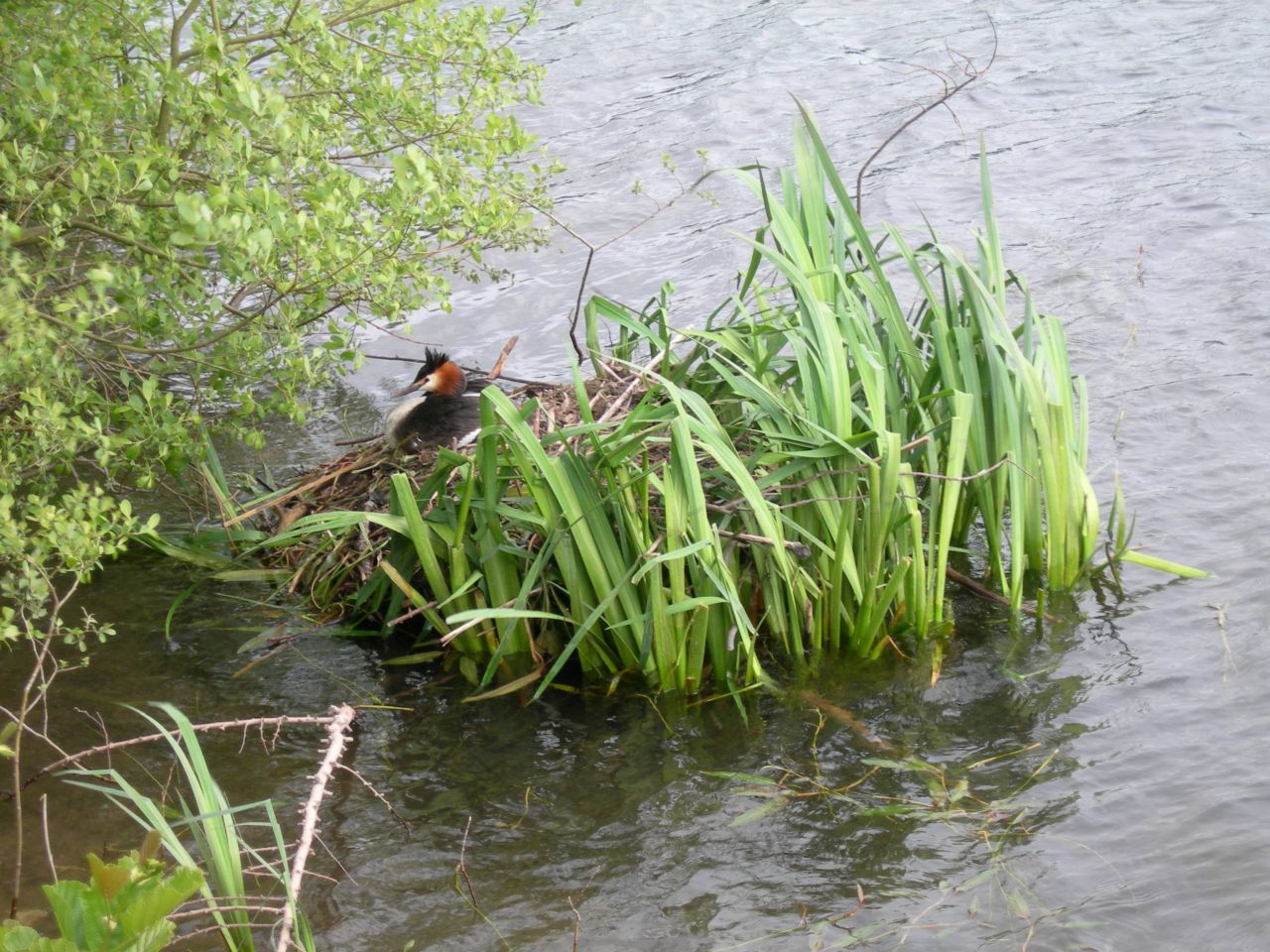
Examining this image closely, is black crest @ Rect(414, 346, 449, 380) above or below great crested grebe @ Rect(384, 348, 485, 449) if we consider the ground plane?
above

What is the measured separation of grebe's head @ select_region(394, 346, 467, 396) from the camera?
568cm

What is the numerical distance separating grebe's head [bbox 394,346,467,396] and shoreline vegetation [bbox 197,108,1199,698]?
75 cm

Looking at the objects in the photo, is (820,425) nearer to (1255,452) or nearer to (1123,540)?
(1123,540)

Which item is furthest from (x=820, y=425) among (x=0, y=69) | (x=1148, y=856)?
(x=0, y=69)

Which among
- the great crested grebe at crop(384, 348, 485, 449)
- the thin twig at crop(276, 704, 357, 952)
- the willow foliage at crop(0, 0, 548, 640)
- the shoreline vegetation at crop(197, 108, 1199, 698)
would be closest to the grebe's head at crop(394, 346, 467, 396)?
the great crested grebe at crop(384, 348, 485, 449)

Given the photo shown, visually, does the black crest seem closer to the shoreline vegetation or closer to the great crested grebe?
the great crested grebe

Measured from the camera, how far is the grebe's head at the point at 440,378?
568 centimetres

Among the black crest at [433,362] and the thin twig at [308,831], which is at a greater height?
the black crest at [433,362]

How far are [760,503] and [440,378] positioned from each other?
83.8 inches

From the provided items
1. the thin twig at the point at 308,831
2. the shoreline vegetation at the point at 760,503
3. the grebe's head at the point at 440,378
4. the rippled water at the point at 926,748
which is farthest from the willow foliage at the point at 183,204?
the thin twig at the point at 308,831

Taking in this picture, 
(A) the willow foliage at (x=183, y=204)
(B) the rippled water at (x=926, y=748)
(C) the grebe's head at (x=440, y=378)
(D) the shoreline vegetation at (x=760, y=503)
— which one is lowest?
(B) the rippled water at (x=926, y=748)

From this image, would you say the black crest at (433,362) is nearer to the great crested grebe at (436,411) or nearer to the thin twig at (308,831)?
the great crested grebe at (436,411)

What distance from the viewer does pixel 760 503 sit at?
407 centimetres

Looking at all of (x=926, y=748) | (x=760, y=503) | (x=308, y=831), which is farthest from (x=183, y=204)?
(x=926, y=748)
